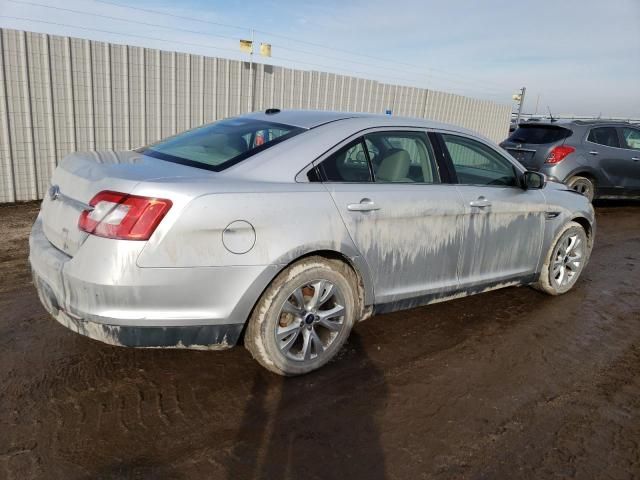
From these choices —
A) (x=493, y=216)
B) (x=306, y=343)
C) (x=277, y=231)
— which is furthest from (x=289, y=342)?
(x=493, y=216)

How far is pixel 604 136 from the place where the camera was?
914cm

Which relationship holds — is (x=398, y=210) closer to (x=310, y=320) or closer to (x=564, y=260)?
(x=310, y=320)

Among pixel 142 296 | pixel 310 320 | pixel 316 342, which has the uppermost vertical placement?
pixel 142 296

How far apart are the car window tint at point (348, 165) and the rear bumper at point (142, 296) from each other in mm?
745

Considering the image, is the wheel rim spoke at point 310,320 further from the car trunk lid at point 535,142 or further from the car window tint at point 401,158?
the car trunk lid at point 535,142

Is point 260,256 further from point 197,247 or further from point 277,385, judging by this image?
point 277,385

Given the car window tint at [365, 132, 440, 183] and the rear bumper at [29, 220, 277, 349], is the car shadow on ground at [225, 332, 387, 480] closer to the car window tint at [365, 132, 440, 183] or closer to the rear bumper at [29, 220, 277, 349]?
the rear bumper at [29, 220, 277, 349]

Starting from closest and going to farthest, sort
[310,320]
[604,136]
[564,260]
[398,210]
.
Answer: [310,320] < [398,210] < [564,260] < [604,136]

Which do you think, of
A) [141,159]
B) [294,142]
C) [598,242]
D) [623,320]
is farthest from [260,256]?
[598,242]

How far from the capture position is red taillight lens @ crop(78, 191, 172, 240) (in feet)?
7.89

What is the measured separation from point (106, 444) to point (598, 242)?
22.7 ft

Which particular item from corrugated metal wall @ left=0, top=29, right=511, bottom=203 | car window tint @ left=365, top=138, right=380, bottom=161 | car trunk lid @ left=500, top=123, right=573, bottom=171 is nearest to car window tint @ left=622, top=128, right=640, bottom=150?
car trunk lid @ left=500, top=123, right=573, bottom=171

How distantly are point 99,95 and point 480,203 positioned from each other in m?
6.39

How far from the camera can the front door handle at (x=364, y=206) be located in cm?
307
